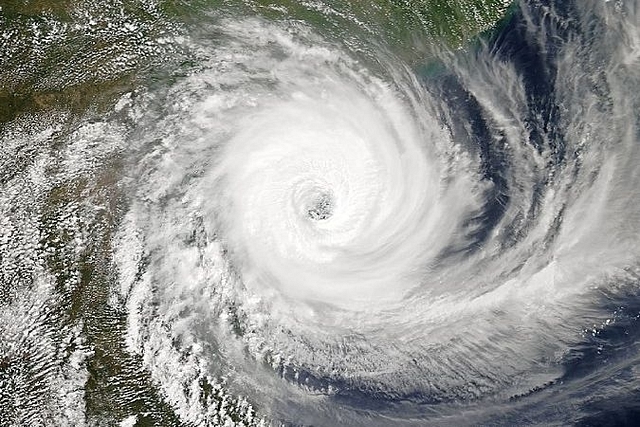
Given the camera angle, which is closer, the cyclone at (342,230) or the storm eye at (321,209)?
the cyclone at (342,230)

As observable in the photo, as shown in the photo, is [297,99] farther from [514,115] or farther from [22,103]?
[22,103]

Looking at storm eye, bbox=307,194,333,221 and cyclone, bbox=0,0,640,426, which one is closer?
cyclone, bbox=0,0,640,426

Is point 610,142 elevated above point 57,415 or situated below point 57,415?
above

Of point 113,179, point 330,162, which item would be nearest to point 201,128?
point 113,179
